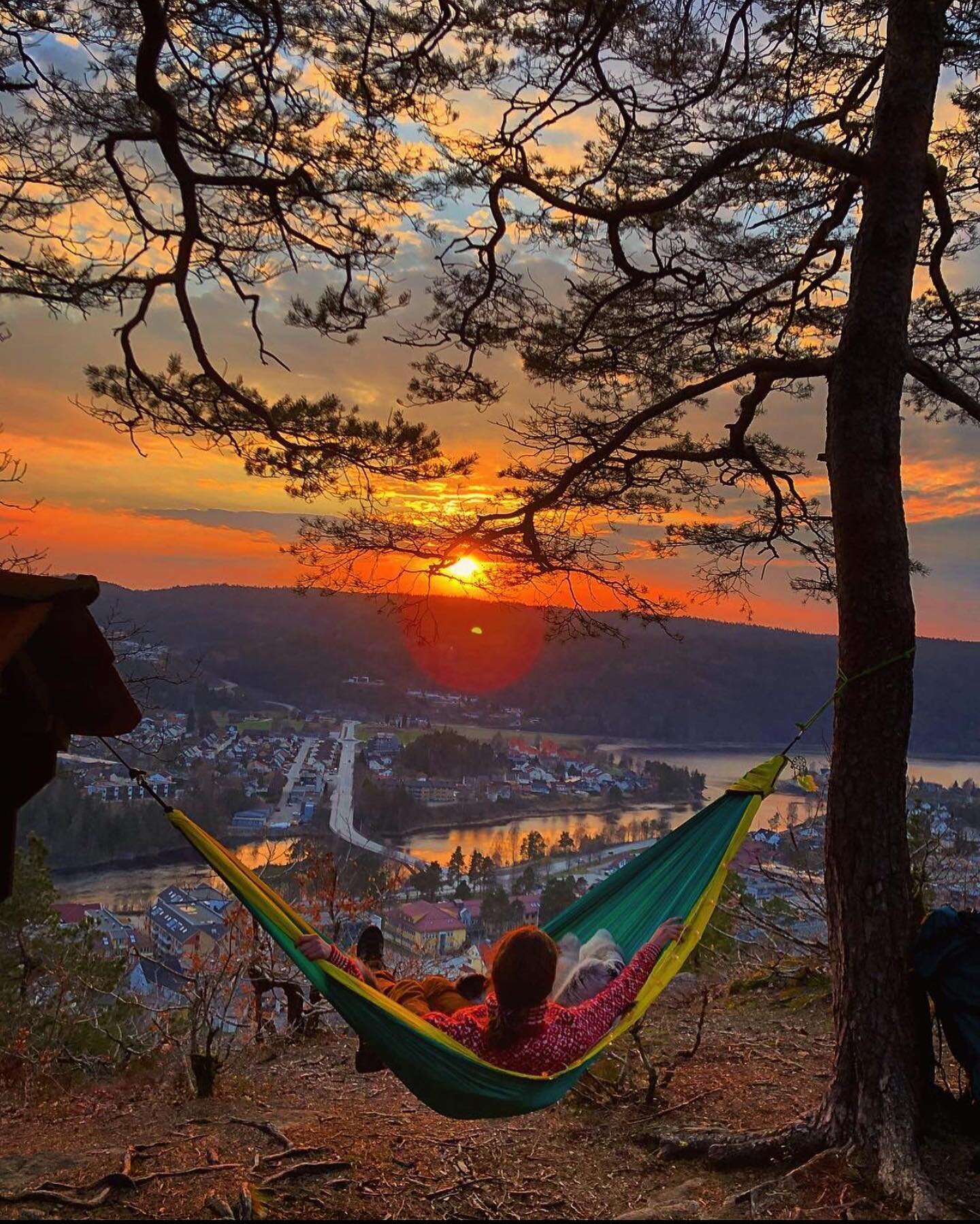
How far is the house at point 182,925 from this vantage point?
16.5ft

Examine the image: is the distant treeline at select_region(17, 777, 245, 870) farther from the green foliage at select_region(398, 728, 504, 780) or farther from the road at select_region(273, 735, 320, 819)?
the green foliage at select_region(398, 728, 504, 780)

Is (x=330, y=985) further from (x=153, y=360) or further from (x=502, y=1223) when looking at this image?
(x=153, y=360)

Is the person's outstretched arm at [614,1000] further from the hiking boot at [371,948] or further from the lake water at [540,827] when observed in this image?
the lake water at [540,827]

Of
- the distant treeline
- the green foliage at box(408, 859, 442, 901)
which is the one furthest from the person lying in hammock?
the distant treeline

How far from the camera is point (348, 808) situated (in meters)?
17.7

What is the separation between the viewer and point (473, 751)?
23.9 metres

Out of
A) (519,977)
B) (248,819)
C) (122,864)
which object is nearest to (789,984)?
(519,977)

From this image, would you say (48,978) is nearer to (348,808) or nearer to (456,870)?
(456,870)

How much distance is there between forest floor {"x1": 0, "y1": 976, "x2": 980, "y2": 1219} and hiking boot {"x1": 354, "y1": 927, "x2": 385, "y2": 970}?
54cm

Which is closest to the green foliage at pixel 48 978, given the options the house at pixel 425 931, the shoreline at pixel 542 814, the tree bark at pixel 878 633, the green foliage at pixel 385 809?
the house at pixel 425 931

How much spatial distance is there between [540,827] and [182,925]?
13.7 metres

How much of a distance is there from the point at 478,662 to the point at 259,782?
324 inches

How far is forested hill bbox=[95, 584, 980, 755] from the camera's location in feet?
64.3

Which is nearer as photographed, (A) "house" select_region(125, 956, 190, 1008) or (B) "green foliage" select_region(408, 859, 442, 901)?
(A) "house" select_region(125, 956, 190, 1008)
